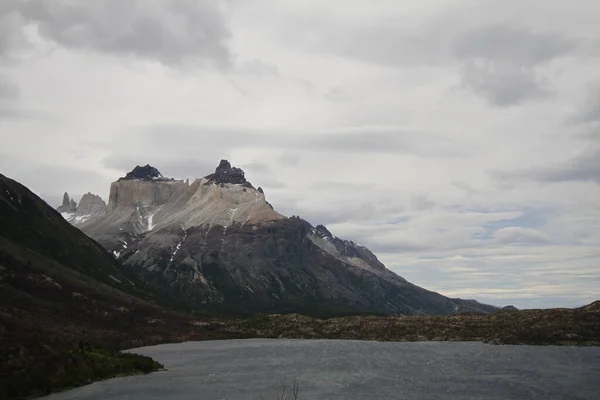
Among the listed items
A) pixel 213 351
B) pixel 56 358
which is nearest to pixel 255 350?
pixel 213 351

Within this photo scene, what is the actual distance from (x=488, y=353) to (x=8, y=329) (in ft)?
Answer: 380

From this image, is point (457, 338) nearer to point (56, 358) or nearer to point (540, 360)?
point (540, 360)

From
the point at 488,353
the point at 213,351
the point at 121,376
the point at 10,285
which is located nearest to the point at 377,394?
the point at 121,376

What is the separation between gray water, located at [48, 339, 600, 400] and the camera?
8619 centimetres

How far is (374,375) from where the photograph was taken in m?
109

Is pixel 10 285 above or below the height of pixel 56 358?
above

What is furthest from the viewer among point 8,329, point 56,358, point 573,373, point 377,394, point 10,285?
point 10,285

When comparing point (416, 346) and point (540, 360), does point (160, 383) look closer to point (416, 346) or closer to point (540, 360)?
point (540, 360)

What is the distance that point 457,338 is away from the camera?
198 m

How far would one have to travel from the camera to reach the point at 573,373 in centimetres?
10550

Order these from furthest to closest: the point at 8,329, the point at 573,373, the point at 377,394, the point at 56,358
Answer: the point at 8,329 → the point at 573,373 → the point at 56,358 → the point at 377,394

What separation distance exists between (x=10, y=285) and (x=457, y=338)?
155600mm

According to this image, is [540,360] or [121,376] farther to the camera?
[540,360]

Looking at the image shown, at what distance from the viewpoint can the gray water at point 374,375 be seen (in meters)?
86.2
